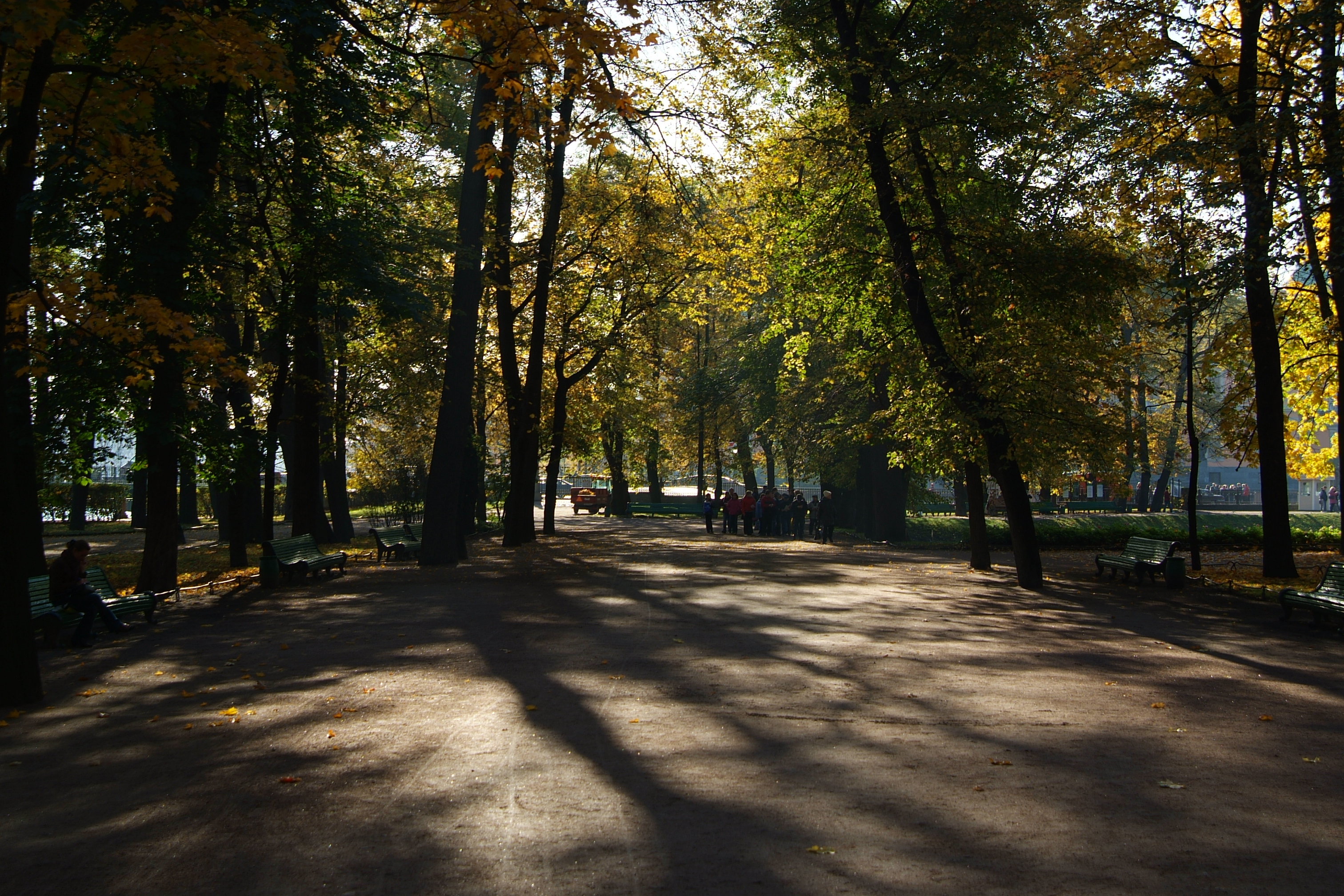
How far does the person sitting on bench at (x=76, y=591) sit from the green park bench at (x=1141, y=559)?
14.9 meters

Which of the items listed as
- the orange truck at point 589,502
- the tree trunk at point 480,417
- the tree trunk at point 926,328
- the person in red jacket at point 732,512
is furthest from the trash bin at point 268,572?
the orange truck at point 589,502

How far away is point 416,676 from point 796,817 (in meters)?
4.65

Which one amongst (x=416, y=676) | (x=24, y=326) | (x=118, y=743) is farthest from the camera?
(x=24, y=326)

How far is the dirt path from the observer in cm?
461

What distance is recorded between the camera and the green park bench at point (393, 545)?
21828 millimetres

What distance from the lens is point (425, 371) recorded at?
2658 centimetres

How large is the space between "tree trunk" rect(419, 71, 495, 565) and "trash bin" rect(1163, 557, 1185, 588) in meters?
12.1

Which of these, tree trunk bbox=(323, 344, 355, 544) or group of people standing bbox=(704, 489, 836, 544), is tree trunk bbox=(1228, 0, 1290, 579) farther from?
tree trunk bbox=(323, 344, 355, 544)

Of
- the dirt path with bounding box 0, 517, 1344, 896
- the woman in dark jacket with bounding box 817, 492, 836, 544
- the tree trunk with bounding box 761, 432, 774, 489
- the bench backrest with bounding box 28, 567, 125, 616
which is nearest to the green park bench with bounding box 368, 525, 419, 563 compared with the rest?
the dirt path with bounding box 0, 517, 1344, 896

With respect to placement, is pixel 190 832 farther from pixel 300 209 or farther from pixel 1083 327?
pixel 1083 327

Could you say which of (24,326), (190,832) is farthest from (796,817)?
(24,326)

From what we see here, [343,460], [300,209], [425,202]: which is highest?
[425,202]

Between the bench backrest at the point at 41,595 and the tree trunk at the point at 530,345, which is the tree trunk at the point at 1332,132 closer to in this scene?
the tree trunk at the point at 530,345

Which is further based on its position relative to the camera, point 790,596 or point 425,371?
point 425,371
